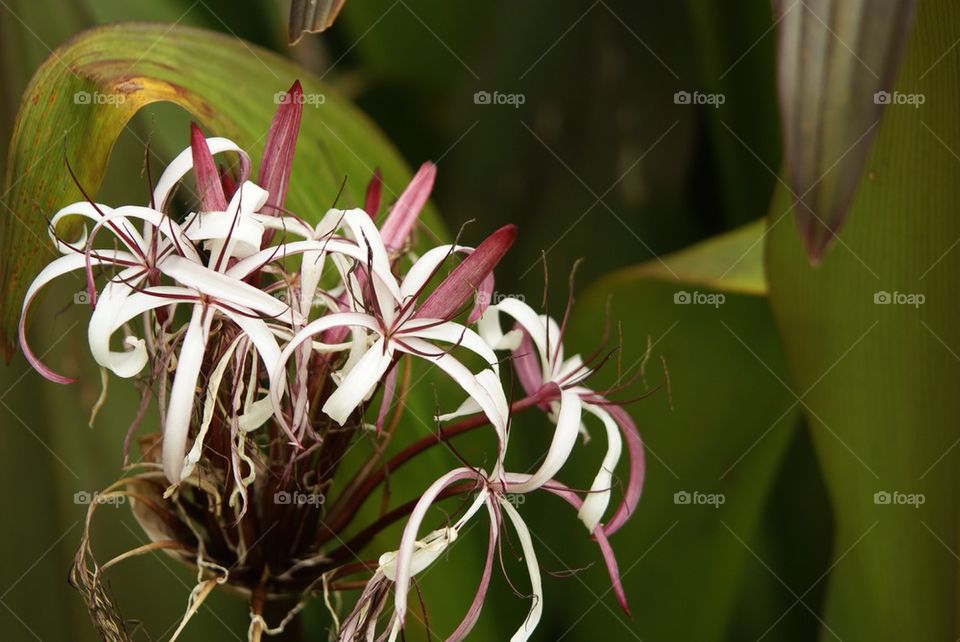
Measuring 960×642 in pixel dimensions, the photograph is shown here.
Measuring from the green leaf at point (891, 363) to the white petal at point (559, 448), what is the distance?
0.20m

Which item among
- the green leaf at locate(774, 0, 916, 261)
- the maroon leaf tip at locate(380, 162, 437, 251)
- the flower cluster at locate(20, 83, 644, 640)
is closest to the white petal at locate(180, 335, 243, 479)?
the flower cluster at locate(20, 83, 644, 640)

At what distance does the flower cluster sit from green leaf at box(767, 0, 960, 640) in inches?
6.3

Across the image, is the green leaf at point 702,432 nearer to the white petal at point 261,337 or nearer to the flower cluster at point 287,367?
the flower cluster at point 287,367

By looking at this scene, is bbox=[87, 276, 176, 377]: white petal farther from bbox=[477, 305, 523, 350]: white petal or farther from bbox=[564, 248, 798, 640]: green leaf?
bbox=[564, 248, 798, 640]: green leaf

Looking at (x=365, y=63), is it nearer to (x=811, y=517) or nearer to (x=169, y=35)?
(x=169, y=35)

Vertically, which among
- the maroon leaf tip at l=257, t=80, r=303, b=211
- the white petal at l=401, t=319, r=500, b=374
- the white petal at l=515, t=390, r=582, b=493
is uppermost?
the maroon leaf tip at l=257, t=80, r=303, b=211

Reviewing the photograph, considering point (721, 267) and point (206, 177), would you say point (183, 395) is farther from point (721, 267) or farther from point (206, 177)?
point (721, 267)

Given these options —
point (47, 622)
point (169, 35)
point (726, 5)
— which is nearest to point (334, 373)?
point (169, 35)

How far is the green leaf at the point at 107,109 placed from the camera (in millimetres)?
413

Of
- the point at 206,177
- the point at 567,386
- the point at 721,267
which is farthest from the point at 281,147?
the point at 721,267

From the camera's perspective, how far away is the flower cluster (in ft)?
1.06

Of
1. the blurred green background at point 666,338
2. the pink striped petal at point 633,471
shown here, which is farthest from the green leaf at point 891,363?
the pink striped petal at point 633,471

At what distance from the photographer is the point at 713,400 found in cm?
58

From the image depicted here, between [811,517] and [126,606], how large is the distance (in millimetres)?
506
